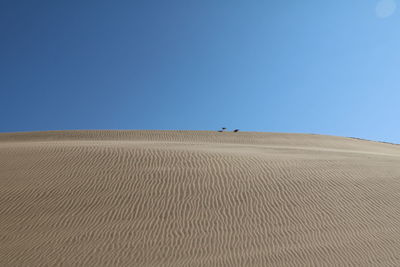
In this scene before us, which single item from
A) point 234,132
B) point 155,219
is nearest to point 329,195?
point 155,219

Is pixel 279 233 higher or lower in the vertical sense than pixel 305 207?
lower

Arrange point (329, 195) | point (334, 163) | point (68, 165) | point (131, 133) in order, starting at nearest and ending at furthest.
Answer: point (329, 195) < point (68, 165) < point (334, 163) < point (131, 133)

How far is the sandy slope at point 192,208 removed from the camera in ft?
28.9

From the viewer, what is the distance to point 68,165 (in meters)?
15.4

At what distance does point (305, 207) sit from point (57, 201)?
7367mm

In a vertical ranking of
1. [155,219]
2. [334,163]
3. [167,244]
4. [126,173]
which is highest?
[334,163]

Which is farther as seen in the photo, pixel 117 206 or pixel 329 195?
pixel 329 195

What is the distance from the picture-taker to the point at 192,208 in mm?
11547

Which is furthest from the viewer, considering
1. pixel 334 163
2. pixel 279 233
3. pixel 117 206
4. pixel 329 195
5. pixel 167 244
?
pixel 334 163

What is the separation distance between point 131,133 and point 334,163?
17.3 m

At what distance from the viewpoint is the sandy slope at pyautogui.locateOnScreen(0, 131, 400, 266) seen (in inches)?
347

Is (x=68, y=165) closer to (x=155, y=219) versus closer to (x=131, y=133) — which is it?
(x=155, y=219)

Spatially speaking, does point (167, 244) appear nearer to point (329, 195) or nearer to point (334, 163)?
point (329, 195)

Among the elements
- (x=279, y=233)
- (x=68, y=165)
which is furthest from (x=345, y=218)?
(x=68, y=165)
